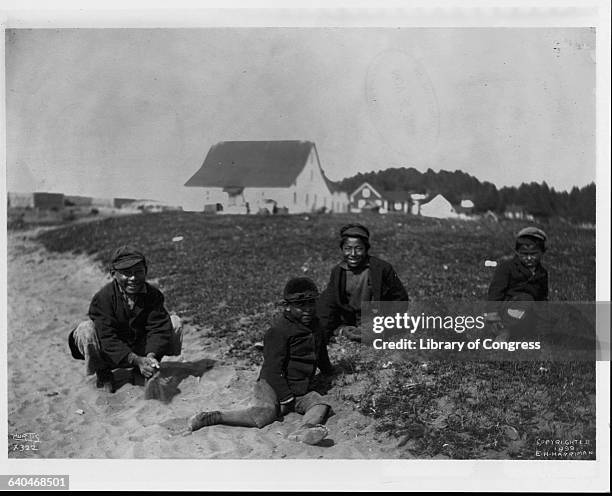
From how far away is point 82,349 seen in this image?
603cm

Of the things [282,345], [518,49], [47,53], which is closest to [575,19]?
[518,49]

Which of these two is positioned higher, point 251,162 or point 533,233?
point 251,162

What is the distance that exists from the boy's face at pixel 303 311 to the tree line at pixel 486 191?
3.50 ft

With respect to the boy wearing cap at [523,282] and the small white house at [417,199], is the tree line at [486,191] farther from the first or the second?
the boy wearing cap at [523,282]

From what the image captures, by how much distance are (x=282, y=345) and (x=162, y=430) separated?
3.92 feet

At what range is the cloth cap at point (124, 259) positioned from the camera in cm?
593

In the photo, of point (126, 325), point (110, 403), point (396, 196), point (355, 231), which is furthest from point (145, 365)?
point (396, 196)

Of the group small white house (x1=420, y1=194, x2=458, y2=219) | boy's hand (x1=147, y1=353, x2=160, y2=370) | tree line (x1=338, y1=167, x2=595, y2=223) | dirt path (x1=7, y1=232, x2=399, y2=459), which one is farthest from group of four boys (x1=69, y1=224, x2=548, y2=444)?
small white house (x1=420, y1=194, x2=458, y2=219)

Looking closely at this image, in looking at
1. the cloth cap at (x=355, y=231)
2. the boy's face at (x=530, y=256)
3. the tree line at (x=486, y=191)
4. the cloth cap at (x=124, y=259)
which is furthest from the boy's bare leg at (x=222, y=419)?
the boy's face at (x=530, y=256)

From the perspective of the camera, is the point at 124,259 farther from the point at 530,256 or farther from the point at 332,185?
the point at 530,256

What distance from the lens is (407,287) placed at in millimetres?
6223

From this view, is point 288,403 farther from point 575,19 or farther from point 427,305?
point 575,19

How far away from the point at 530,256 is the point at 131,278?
328cm

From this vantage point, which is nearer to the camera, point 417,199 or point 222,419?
point 222,419
